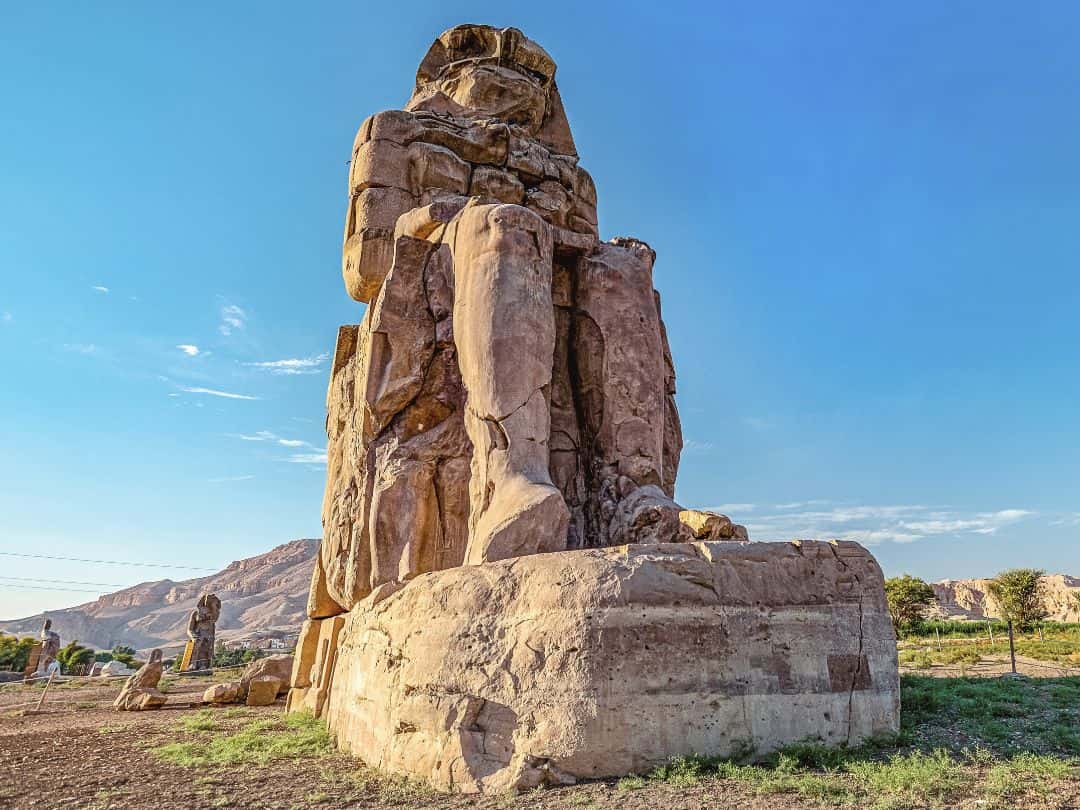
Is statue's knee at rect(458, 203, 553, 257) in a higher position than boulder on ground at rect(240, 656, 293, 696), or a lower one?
higher

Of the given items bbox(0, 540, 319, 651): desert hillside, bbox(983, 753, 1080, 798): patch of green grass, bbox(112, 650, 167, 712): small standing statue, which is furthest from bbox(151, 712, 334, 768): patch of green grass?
bbox(0, 540, 319, 651): desert hillside

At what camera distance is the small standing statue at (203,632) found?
20.1 metres

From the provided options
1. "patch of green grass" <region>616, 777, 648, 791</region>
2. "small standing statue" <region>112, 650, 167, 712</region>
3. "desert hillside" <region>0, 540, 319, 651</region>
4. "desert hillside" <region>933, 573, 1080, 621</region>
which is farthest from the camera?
"desert hillside" <region>0, 540, 319, 651</region>

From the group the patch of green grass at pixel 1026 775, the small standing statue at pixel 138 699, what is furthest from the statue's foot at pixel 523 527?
the small standing statue at pixel 138 699

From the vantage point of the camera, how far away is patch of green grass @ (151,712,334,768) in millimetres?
4586

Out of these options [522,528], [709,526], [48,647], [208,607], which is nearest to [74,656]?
[48,647]

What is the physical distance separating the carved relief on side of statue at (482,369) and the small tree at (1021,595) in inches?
906

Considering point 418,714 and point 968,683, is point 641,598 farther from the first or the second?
point 968,683

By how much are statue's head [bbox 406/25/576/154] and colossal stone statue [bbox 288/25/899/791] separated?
0.10 feet

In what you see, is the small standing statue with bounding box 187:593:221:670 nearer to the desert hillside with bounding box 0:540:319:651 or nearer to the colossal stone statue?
the colossal stone statue

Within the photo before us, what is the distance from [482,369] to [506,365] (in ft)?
0.53

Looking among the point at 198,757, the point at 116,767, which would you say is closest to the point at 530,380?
the point at 198,757

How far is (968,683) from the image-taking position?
575 cm

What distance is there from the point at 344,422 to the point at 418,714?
11.7 ft
